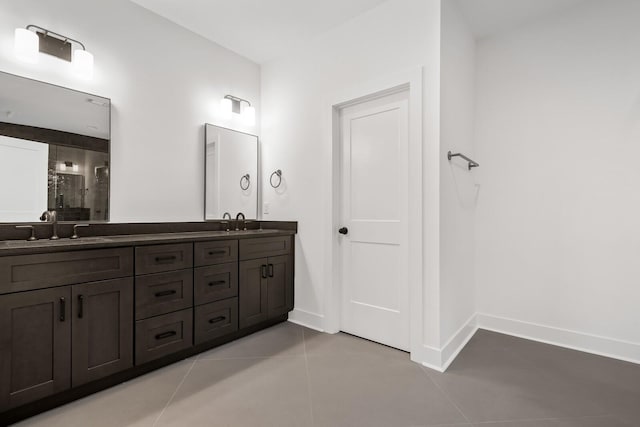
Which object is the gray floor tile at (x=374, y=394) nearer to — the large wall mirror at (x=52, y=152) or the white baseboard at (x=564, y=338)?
the white baseboard at (x=564, y=338)

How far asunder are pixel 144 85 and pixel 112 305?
1.76 meters

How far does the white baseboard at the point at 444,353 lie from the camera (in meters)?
2.12

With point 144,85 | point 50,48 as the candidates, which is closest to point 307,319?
point 144,85

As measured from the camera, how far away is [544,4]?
2465 mm

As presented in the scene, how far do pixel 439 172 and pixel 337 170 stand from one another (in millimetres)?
965

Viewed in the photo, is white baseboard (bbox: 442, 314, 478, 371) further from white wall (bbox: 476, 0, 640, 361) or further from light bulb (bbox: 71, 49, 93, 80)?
light bulb (bbox: 71, 49, 93, 80)

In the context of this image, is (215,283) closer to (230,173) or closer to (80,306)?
(80,306)

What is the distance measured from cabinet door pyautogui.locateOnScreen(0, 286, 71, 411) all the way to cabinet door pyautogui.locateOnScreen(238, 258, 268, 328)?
1.17m

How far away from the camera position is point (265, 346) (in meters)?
2.48

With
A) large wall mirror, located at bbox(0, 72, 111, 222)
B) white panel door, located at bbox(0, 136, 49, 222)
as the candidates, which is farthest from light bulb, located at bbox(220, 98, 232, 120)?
white panel door, located at bbox(0, 136, 49, 222)

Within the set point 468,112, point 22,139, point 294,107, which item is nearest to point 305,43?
point 294,107

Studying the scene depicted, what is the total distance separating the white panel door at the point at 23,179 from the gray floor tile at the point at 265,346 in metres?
1.51

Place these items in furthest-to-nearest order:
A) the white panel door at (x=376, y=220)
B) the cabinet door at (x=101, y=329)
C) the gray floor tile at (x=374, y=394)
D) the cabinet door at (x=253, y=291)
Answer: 1. the cabinet door at (x=253, y=291)
2. the white panel door at (x=376, y=220)
3. the cabinet door at (x=101, y=329)
4. the gray floor tile at (x=374, y=394)

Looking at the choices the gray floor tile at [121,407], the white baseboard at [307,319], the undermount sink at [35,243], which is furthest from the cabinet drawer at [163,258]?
the white baseboard at [307,319]
